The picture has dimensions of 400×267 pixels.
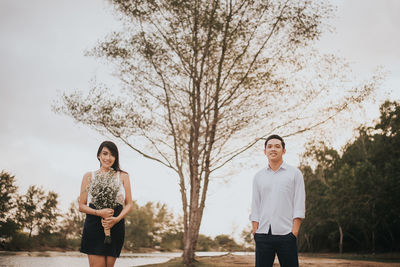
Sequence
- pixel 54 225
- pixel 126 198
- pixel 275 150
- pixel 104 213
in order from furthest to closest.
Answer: pixel 54 225 → pixel 275 150 → pixel 126 198 → pixel 104 213

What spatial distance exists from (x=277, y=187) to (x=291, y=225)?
0.42 metres

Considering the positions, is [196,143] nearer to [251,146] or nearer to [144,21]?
[251,146]

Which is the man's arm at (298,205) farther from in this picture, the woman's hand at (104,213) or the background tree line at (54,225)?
the background tree line at (54,225)

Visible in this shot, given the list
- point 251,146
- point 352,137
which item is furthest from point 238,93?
point 352,137

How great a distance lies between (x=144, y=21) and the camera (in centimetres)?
1706

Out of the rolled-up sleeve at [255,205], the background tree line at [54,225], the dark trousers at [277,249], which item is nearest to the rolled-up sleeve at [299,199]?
the dark trousers at [277,249]

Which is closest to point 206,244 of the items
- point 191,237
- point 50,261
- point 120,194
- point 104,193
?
point 50,261

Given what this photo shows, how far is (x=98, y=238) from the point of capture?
351cm

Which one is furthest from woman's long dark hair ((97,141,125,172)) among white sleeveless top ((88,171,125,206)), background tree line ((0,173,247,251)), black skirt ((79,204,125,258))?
background tree line ((0,173,247,251))

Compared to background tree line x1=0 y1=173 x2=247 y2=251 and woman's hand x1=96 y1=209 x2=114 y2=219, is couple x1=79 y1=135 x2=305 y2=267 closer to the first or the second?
woman's hand x1=96 y1=209 x2=114 y2=219

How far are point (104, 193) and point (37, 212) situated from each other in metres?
53.4

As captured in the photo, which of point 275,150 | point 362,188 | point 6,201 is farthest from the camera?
point 6,201

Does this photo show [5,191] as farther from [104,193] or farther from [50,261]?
[104,193]

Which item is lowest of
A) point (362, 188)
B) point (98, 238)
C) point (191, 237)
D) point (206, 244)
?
point (206, 244)
